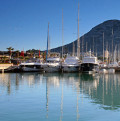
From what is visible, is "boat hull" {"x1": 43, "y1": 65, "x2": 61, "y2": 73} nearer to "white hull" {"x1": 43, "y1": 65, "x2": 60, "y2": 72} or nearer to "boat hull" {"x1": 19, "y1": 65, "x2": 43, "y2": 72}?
"white hull" {"x1": 43, "y1": 65, "x2": 60, "y2": 72}

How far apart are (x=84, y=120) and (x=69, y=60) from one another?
71.5 metres

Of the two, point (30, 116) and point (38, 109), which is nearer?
point (30, 116)

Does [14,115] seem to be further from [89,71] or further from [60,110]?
[89,71]

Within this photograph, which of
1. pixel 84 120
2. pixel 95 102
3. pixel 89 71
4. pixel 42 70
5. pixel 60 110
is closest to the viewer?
pixel 84 120

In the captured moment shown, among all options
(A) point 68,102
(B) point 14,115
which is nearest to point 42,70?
(A) point 68,102

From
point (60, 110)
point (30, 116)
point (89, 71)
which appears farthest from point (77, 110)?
point (89, 71)

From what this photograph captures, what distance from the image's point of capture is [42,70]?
286ft

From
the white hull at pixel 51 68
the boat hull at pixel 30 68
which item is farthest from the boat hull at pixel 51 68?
the boat hull at pixel 30 68

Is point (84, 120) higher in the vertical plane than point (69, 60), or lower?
lower

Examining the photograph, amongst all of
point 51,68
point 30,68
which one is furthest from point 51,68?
point 30,68

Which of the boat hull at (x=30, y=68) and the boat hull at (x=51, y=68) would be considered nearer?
the boat hull at (x=51, y=68)

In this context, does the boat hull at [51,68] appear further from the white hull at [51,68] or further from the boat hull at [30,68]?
the boat hull at [30,68]

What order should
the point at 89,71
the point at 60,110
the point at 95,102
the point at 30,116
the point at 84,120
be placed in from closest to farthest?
the point at 84,120 → the point at 30,116 → the point at 60,110 → the point at 95,102 → the point at 89,71

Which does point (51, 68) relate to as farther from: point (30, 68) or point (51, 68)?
point (30, 68)
